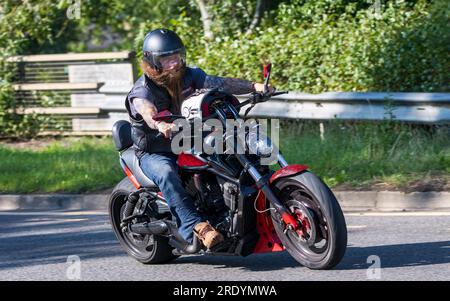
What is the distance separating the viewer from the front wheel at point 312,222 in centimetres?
632

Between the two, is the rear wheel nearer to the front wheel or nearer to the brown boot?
the brown boot

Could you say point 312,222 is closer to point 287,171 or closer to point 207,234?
point 287,171

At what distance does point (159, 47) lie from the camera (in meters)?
7.01

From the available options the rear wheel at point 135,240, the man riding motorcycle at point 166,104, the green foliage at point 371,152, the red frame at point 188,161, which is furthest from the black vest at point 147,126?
the green foliage at point 371,152

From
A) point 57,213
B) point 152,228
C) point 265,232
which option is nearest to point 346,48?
point 57,213

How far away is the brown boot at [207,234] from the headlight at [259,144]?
602 mm

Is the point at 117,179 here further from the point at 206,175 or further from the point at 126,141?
the point at 206,175

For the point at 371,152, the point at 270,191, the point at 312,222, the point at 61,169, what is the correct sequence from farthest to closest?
the point at 61,169 < the point at 371,152 < the point at 270,191 < the point at 312,222

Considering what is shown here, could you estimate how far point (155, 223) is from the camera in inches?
290

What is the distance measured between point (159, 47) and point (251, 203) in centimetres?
128

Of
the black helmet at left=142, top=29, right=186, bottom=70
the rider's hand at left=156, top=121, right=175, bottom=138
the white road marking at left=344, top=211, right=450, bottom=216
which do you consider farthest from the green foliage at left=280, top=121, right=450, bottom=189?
the rider's hand at left=156, top=121, right=175, bottom=138

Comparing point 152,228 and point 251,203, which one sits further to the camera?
point 152,228

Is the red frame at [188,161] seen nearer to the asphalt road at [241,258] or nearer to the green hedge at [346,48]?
the asphalt road at [241,258]
